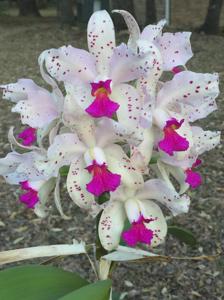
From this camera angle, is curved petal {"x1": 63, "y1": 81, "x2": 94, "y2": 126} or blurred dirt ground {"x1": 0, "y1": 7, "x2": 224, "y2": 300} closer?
curved petal {"x1": 63, "y1": 81, "x2": 94, "y2": 126}

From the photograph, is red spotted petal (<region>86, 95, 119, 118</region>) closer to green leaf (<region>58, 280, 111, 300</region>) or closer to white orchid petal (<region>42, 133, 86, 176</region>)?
white orchid petal (<region>42, 133, 86, 176</region>)

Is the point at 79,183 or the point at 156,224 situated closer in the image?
the point at 79,183

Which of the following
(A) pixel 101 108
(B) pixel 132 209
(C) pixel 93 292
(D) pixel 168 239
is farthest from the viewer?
(D) pixel 168 239

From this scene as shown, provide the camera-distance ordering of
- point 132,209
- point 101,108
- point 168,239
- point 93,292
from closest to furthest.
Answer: point 101,108, point 93,292, point 132,209, point 168,239

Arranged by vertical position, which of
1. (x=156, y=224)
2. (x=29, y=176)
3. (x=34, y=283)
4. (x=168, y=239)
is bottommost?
(x=168, y=239)

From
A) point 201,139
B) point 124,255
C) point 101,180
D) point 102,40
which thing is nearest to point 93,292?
point 124,255

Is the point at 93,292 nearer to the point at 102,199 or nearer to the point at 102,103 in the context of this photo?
the point at 102,199

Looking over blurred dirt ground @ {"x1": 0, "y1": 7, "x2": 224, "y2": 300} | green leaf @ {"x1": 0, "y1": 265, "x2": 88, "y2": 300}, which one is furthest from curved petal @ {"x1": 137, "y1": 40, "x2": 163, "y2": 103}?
blurred dirt ground @ {"x1": 0, "y1": 7, "x2": 224, "y2": 300}
